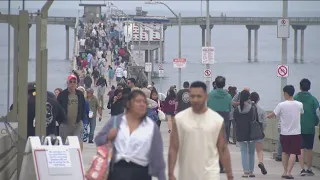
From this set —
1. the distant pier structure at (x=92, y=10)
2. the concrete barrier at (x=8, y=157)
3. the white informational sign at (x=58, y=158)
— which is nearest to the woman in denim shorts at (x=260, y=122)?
the concrete barrier at (x=8, y=157)

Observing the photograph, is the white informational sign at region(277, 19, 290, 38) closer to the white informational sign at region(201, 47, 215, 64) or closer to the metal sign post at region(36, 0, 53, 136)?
the metal sign post at region(36, 0, 53, 136)

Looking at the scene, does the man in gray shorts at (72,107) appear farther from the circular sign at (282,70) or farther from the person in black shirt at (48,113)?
the circular sign at (282,70)

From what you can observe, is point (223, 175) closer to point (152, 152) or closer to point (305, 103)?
point (305, 103)

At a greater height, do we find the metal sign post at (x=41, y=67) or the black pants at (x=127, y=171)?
the metal sign post at (x=41, y=67)

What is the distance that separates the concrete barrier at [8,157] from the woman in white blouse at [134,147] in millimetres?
3249

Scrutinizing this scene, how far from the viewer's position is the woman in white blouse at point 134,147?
328 inches

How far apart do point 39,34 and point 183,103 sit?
10.4m

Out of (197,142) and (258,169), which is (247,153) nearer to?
(258,169)

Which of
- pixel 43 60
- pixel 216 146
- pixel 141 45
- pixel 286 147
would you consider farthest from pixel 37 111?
pixel 141 45

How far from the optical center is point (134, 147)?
8.33 meters

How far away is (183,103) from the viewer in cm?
2205

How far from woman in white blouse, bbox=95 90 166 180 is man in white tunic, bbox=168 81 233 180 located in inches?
15.2

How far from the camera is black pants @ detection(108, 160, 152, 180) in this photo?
833cm

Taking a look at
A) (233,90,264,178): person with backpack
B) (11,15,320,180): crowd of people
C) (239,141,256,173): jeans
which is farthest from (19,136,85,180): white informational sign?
(239,141,256,173): jeans
